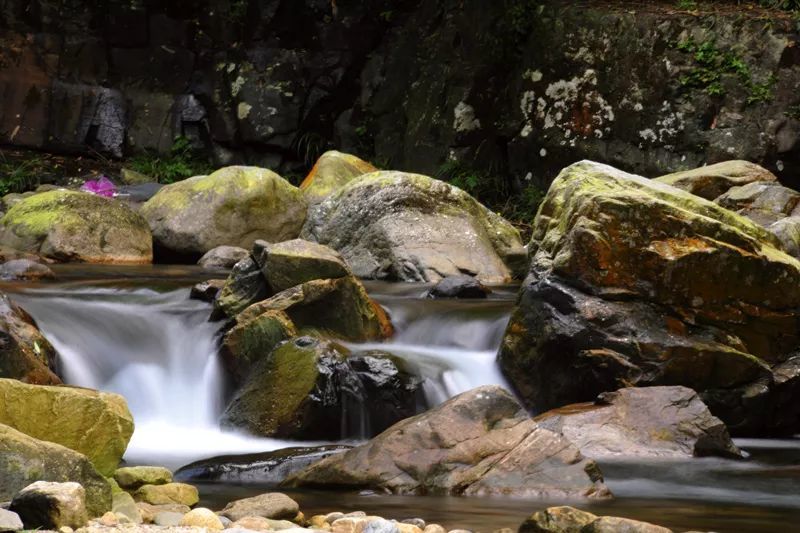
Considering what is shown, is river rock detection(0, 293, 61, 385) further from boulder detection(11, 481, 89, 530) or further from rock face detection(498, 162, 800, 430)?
rock face detection(498, 162, 800, 430)

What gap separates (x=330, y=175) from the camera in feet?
47.8

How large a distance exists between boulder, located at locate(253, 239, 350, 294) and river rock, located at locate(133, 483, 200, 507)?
3130 mm

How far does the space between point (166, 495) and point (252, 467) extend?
98cm

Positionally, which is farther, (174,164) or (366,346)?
(174,164)

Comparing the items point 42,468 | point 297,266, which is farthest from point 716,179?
point 42,468

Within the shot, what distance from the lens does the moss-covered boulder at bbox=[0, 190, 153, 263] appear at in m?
12.7

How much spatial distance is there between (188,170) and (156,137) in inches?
41.3

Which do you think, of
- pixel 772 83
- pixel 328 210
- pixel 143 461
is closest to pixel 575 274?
pixel 143 461

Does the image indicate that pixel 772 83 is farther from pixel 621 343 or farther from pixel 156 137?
pixel 156 137

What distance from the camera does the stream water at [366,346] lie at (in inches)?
205

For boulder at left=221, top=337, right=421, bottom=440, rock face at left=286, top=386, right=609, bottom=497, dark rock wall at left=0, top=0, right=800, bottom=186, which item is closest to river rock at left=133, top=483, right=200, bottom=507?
rock face at left=286, top=386, right=609, bottom=497

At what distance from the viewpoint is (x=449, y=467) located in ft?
18.5

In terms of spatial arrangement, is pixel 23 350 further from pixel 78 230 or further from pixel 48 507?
pixel 78 230

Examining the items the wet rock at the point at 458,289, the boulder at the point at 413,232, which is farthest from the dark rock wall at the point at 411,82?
the wet rock at the point at 458,289
